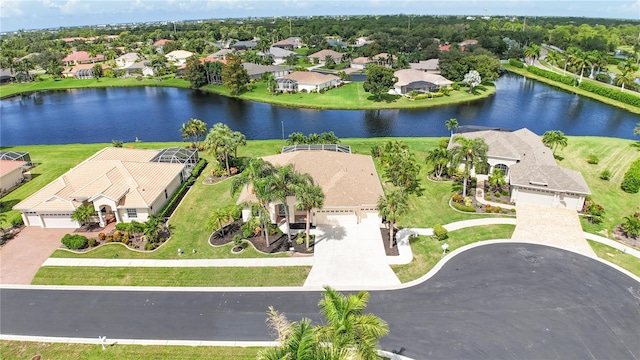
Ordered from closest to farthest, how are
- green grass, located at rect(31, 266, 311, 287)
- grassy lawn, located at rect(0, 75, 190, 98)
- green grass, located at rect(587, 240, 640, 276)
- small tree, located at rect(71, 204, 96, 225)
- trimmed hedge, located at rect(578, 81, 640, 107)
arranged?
green grass, located at rect(31, 266, 311, 287)
green grass, located at rect(587, 240, 640, 276)
small tree, located at rect(71, 204, 96, 225)
trimmed hedge, located at rect(578, 81, 640, 107)
grassy lawn, located at rect(0, 75, 190, 98)

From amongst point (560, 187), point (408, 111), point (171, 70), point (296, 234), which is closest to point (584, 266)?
point (560, 187)

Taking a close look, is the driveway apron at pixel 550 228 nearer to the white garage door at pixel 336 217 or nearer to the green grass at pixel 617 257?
the green grass at pixel 617 257

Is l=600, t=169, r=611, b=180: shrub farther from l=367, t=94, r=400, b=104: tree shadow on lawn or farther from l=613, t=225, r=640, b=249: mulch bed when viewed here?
l=367, t=94, r=400, b=104: tree shadow on lawn

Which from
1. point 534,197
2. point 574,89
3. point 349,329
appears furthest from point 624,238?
point 574,89

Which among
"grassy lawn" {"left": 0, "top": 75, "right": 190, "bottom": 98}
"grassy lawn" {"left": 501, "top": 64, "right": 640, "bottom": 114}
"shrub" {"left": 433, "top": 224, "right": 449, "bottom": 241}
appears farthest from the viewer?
"grassy lawn" {"left": 0, "top": 75, "right": 190, "bottom": 98}

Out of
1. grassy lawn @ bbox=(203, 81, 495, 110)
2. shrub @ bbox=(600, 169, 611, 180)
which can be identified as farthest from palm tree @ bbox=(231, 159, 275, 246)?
grassy lawn @ bbox=(203, 81, 495, 110)

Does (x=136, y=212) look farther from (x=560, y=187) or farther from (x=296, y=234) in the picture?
(x=560, y=187)

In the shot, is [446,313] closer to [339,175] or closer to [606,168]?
[339,175]
